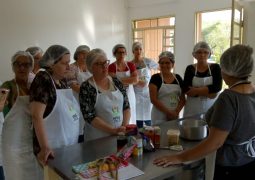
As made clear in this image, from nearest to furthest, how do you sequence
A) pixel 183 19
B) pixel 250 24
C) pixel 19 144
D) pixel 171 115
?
pixel 19 144
pixel 171 115
pixel 250 24
pixel 183 19

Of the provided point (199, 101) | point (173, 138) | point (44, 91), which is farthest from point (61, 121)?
point (199, 101)

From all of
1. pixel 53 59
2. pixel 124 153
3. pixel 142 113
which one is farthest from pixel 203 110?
pixel 53 59

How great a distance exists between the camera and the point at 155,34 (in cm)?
464

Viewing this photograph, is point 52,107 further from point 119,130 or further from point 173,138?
point 173,138

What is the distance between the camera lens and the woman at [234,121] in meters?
1.03

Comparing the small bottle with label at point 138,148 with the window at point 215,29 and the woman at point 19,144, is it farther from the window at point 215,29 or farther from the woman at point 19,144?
the window at point 215,29

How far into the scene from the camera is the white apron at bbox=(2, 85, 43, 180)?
1.53 meters

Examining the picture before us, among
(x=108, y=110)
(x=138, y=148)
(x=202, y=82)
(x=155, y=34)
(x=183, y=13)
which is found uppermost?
(x=183, y=13)

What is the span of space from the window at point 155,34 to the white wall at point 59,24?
0.92 feet

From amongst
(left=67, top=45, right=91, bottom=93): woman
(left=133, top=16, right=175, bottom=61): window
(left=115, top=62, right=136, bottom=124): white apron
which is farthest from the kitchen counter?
(left=133, top=16, right=175, bottom=61): window

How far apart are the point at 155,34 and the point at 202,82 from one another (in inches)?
103

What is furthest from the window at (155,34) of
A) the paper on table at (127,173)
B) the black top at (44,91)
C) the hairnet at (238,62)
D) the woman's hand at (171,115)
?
the paper on table at (127,173)

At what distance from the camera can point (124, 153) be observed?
48.2 inches

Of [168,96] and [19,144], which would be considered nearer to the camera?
[19,144]
